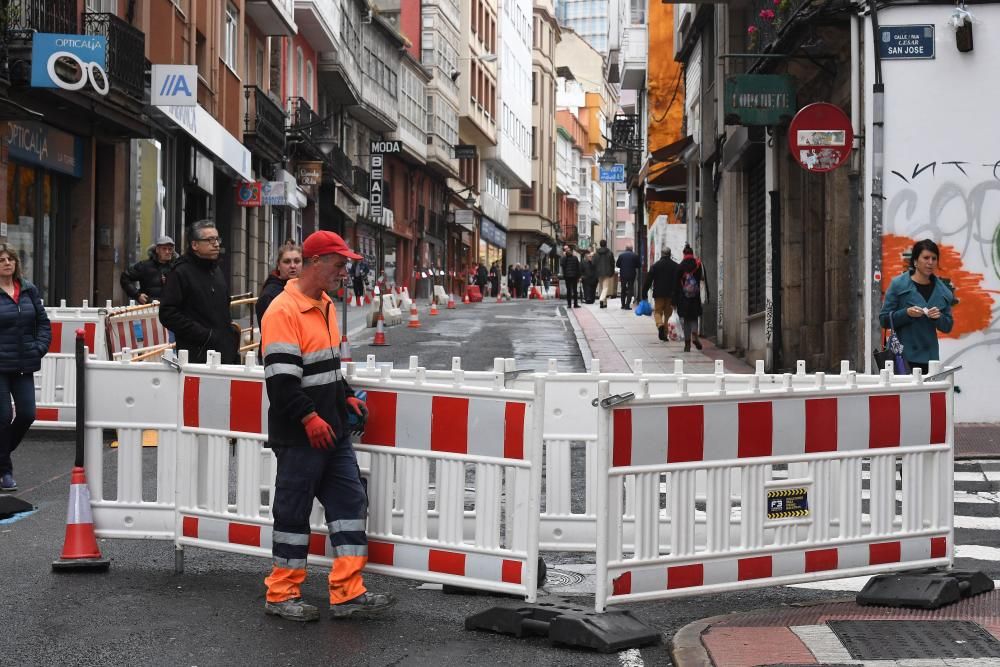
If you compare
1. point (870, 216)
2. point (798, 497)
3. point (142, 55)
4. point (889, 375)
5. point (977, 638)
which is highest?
point (142, 55)

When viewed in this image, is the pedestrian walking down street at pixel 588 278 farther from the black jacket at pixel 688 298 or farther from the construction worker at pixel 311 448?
the construction worker at pixel 311 448

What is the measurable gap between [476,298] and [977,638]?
2026 inches

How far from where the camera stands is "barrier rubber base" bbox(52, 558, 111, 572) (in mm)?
7863

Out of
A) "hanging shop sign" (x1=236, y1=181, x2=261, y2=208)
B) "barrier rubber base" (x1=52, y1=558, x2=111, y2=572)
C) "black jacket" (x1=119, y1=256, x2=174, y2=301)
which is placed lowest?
"barrier rubber base" (x1=52, y1=558, x2=111, y2=572)

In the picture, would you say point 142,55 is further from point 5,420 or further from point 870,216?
point 5,420

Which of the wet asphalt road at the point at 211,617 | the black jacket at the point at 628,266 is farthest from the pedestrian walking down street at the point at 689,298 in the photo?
the wet asphalt road at the point at 211,617

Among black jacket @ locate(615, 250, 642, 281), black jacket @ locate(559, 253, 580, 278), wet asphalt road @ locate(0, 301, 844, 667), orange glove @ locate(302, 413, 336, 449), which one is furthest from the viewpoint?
black jacket @ locate(559, 253, 580, 278)

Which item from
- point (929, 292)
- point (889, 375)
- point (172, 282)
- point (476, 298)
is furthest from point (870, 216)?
point (476, 298)

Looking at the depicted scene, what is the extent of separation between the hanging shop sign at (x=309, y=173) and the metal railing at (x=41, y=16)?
19.0 metres

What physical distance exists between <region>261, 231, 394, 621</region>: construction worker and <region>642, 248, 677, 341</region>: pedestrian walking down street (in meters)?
20.3

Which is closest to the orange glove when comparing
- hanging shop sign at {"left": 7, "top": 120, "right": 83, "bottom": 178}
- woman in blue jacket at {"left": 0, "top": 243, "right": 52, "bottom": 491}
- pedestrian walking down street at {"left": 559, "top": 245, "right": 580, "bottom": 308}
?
woman in blue jacket at {"left": 0, "top": 243, "right": 52, "bottom": 491}

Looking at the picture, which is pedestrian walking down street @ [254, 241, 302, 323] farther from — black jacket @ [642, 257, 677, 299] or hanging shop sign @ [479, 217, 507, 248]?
hanging shop sign @ [479, 217, 507, 248]

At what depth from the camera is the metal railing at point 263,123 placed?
36750mm

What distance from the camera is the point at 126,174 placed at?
27.2m
